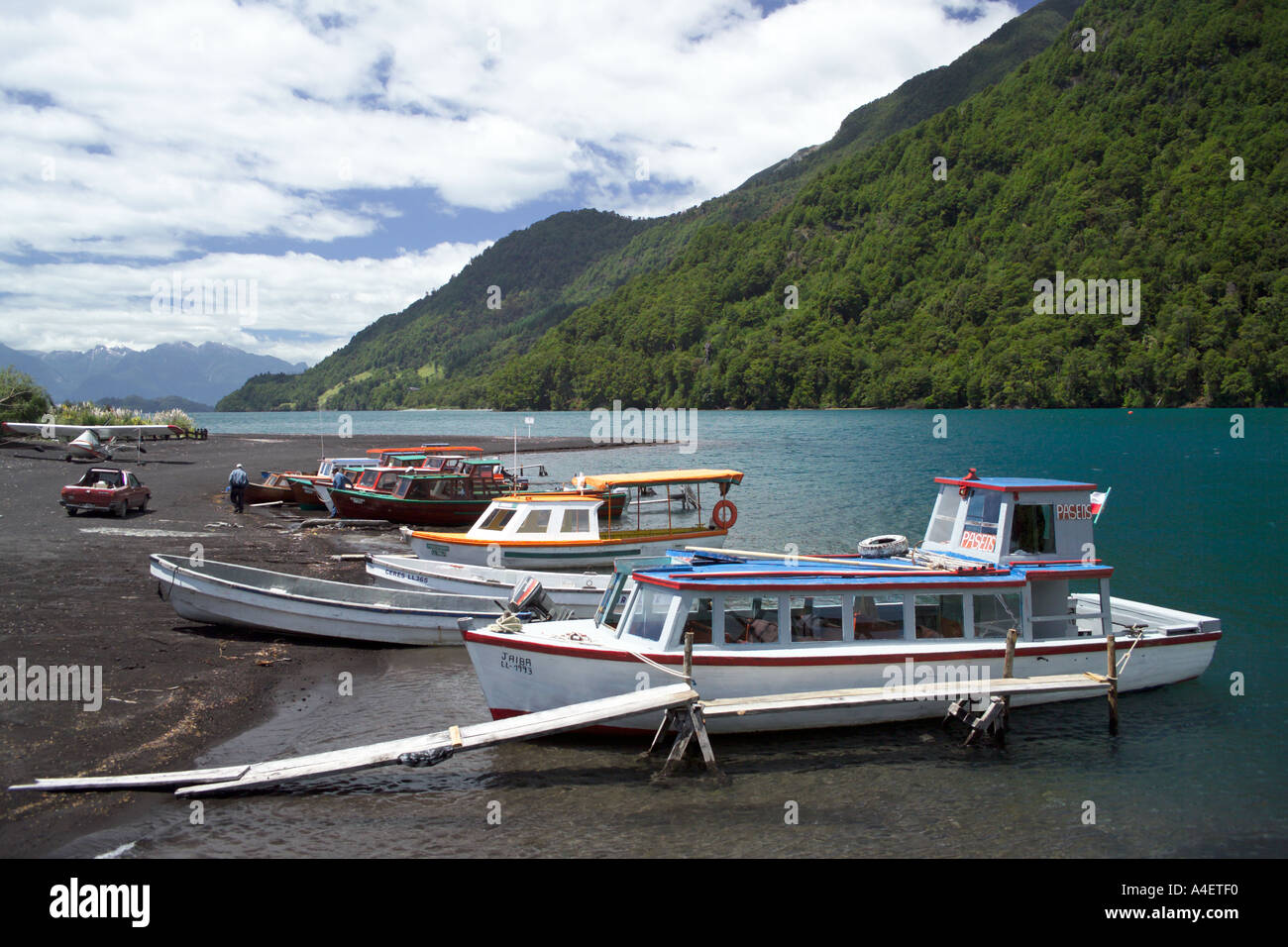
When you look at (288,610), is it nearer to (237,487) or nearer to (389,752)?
(389,752)

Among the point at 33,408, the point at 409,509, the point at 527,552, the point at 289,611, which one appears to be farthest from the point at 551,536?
the point at 33,408

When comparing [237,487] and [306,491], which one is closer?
[237,487]

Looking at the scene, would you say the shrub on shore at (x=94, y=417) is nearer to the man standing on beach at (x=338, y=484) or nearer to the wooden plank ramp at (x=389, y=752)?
the man standing on beach at (x=338, y=484)

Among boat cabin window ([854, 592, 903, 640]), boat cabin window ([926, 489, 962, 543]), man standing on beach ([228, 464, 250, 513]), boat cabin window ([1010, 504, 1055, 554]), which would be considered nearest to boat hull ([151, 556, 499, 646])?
boat cabin window ([854, 592, 903, 640])

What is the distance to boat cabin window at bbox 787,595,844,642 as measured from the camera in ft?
51.3

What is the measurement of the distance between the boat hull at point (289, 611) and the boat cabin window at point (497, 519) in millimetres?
7711

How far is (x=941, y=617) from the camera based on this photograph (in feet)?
54.1

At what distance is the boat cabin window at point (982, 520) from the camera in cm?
1777

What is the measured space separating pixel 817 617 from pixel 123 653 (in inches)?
→ 560

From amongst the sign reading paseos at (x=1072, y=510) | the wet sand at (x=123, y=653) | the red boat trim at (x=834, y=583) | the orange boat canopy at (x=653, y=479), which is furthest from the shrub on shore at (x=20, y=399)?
the sign reading paseos at (x=1072, y=510)

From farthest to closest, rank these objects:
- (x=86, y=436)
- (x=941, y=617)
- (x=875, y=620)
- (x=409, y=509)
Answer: (x=86, y=436) → (x=409, y=509) → (x=941, y=617) → (x=875, y=620)

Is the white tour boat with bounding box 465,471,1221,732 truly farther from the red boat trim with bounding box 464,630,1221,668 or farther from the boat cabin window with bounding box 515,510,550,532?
the boat cabin window with bounding box 515,510,550,532
